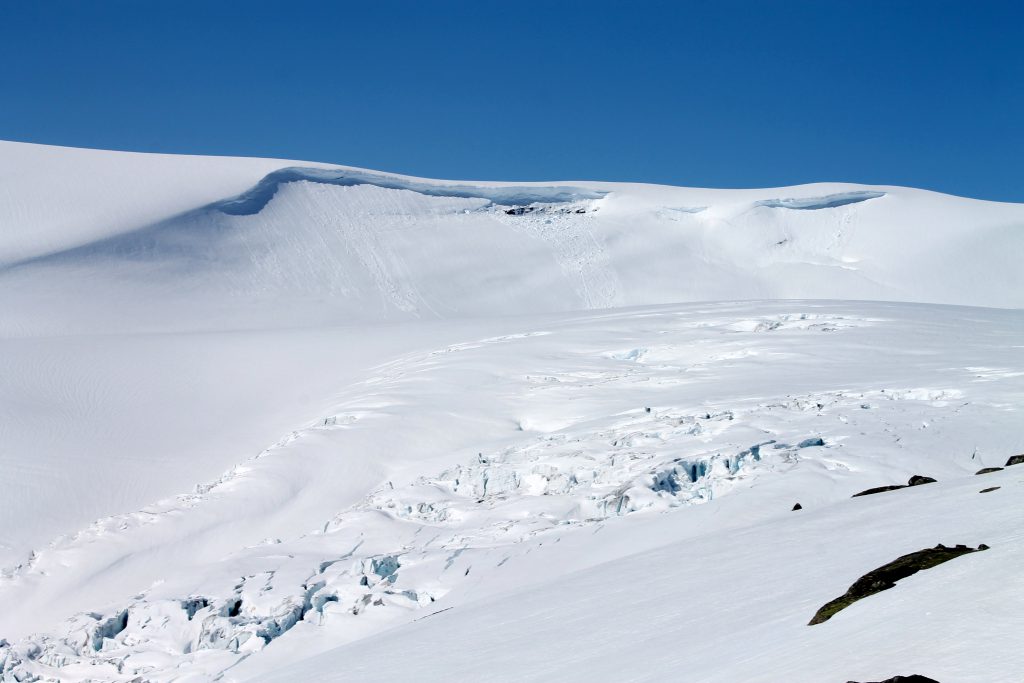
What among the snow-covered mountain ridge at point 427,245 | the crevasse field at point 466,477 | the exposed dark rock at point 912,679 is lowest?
the crevasse field at point 466,477

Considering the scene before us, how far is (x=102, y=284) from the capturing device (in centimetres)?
3334

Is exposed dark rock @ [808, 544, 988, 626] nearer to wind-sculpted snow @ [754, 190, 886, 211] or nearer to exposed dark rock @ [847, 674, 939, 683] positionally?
exposed dark rock @ [847, 674, 939, 683]

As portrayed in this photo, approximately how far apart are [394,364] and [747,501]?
12.9 m

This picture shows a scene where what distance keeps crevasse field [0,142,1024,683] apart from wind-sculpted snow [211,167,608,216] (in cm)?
552

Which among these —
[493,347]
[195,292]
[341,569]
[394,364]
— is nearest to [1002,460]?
[341,569]

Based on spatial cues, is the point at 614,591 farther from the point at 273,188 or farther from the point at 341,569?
the point at 273,188

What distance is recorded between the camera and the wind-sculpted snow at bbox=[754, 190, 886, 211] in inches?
1815

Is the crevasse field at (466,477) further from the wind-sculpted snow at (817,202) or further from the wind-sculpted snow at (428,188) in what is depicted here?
the wind-sculpted snow at (817,202)

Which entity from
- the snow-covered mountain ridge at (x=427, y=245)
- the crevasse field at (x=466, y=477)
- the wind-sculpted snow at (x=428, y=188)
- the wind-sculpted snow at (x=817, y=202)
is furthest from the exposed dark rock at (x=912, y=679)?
the wind-sculpted snow at (x=817, y=202)

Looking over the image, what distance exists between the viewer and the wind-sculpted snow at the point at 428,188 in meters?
42.3

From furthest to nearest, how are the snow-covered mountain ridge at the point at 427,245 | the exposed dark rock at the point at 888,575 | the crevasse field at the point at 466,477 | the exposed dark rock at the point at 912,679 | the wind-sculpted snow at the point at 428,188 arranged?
the wind-sculpted snow at the point at 428,188
the snow-covered mountain ridge at the point at 427,245
the crevasse field at the point at 466,477
the exposed dark rock at the point at 888,575
the exposed dark rock at the point at 912,679

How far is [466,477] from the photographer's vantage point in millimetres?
15531

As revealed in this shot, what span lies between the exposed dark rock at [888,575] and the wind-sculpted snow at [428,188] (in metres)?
37.2

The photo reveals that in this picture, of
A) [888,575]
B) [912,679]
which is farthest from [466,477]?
[912,679]
